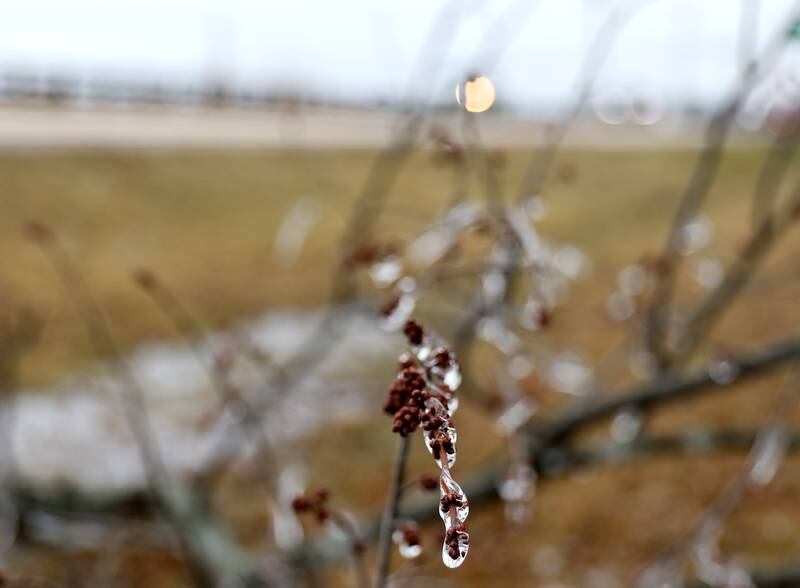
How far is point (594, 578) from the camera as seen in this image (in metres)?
4.77

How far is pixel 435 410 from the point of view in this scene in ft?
2.15

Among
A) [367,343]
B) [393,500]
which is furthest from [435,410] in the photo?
[367,343]

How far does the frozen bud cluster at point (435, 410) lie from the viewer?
0.62 meters

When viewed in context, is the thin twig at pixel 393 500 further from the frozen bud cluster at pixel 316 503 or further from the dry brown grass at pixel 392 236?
the dry brown grass at pixel 392 236

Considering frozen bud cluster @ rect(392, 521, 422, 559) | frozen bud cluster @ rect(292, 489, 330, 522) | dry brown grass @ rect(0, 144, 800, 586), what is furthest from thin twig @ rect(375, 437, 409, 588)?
dry brown grass @ rect(0, 144, 800, 586)

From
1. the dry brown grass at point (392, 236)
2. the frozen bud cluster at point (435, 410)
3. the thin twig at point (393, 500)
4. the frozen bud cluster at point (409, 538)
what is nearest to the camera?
the frozen bud cluster at point (435, 410)

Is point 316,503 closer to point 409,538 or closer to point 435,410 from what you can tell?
point 409,538

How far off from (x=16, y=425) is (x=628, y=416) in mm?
5422

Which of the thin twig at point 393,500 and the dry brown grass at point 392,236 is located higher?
the dry brown grass at point 392,236

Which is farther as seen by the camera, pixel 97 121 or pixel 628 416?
pixel 97 121

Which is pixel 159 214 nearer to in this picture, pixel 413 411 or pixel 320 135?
pixel 320 135

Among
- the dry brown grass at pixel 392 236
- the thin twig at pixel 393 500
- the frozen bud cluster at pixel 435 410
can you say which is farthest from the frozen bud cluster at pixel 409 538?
the dry brown grass at pixel 392 236

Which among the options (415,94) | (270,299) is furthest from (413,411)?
(270,299)

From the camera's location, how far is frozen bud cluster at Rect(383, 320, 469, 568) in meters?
0.62
